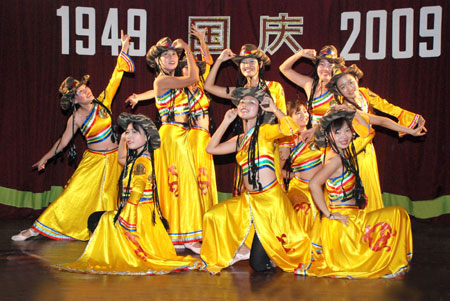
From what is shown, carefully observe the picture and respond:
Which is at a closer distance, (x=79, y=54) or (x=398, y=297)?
(x=398, y=297)

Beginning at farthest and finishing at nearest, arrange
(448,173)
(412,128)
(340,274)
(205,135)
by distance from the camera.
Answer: (448,173) < (205,135) < (412,128) < (340,274)

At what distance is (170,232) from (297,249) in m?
1.36

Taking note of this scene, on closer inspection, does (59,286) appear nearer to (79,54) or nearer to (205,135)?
(205,135)

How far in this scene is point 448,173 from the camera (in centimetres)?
686

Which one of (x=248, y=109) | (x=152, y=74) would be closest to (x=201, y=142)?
(x=248, y=109)

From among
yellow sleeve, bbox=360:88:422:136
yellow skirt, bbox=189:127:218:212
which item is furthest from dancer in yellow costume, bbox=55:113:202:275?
yellow sleeve, bbox=360:88:422:136

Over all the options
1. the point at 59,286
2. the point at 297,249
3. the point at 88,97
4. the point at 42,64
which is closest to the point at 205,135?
the point at 88,97

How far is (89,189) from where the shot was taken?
237 inches

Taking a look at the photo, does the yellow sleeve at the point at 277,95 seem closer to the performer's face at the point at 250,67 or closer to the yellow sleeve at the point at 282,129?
the performer's face at the point at 250,67

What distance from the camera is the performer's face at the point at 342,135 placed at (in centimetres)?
459

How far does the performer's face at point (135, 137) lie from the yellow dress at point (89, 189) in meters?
1.34

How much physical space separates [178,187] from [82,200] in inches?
42.3

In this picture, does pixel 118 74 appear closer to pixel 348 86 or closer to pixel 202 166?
pixel 202 166

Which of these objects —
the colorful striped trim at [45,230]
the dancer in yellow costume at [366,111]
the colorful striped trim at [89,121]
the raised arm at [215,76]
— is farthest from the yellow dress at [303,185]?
the colorful striped trim at [45,230]
